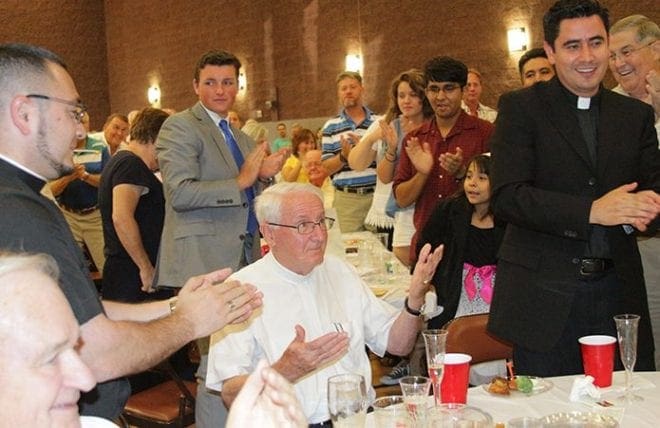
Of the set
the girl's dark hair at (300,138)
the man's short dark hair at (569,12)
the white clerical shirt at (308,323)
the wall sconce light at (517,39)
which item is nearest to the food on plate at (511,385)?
the white clerical shirt at (308,323)

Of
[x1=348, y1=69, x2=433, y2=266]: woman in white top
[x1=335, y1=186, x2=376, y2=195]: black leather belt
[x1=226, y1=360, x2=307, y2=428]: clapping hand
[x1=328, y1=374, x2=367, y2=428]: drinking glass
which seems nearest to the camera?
[x1=226, y1=360, x2=307, y2=428]: clapping hand

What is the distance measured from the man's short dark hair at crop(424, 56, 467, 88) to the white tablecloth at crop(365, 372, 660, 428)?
269 centimetres

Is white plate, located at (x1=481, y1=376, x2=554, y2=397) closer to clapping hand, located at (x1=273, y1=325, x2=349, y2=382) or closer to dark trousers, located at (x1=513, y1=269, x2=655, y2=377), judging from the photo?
clapping hand, located at (x1=273, y1=325, x2=349, y2=382)

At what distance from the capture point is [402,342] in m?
2.91

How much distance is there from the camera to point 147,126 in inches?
199

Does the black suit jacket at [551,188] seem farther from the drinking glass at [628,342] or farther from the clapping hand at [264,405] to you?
the clapping hand at [264,405]

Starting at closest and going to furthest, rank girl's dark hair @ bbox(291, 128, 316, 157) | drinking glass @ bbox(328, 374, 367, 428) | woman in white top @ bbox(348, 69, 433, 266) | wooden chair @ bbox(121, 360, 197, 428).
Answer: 1. drinking glass @ bbox(328, 374, 367, 428)
2. wooden chair @ bbox(121, 360, 197, 428)
3. woman in white top @ bbox(348, 69, 433, 266)
4. girl's dark hair @ bbox(291, 128, 316, 157)

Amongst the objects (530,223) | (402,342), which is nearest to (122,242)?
(402,342)

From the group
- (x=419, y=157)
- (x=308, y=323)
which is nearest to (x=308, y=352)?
(x=308, y=323)

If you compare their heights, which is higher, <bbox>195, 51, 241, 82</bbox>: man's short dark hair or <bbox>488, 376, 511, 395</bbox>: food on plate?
<bbox>195, 51, 241, 82</bbox>: man's short dark hair

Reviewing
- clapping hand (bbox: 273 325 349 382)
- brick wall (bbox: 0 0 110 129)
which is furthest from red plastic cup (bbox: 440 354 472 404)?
brick wall (bbox: 0 0 110 129)

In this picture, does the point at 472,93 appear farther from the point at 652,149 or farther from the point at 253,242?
the point at 652,149

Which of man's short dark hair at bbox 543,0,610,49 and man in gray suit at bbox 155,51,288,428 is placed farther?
man in gray suit at bbox 155,51,288,428

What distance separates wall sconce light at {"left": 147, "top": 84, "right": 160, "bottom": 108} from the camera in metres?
15.1
